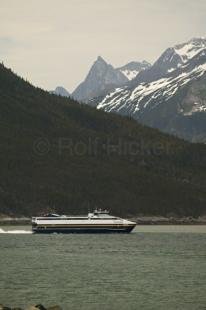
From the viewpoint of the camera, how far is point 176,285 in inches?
Answer: 4560

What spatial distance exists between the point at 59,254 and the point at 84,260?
1442 centimetres

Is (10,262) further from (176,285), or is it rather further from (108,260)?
(176,285)

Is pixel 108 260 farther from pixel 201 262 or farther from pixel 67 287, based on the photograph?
pixel 67 287

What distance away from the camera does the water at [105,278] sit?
10056cm

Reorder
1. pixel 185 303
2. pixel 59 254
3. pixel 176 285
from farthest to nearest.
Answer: pixel 59 254, pixel 176 285, pixel 185 303

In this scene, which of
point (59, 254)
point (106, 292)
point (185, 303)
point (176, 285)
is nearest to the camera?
point (185, 303)

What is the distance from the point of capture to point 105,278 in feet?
407

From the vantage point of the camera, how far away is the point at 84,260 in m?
156

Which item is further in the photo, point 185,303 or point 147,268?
point 147,268

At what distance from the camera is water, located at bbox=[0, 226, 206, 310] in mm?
100562

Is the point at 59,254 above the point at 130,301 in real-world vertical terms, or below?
above

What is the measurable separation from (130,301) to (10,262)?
167 ft

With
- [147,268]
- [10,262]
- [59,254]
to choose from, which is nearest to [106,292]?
[147,268]

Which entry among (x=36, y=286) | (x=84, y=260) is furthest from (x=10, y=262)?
(x=36, y=286)
